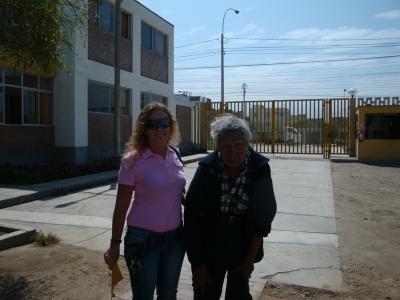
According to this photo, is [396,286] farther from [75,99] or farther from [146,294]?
[75,99]

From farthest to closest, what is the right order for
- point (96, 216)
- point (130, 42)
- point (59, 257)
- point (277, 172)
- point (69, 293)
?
point (130, 42) → point (277, 172) → point (96, 216) → point (59, 257) → point (69, 293)

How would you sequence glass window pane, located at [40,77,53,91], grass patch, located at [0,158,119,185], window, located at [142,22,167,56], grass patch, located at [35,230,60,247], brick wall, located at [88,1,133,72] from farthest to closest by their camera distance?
window, located at [142,22,167,56], brick wall, located at [88,1,133,72], glass window pane, located at [40,77,53,91], grass patch, located at [0,158,119,185], grass patch, located at [35,230,60,247]

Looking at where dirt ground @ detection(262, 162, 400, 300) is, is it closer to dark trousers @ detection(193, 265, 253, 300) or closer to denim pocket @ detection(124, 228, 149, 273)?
dark trousers @ detection(193, 265, 253, 300)

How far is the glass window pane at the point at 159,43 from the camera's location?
2536 centimetres

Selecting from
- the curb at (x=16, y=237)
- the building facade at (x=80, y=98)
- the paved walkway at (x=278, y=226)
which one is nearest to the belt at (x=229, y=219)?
the paved walkway at (x=278, y=226)

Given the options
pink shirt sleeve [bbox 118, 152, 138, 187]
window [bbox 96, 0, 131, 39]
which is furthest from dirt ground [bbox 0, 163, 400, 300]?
window [bbox 96, 0, 131, 39]

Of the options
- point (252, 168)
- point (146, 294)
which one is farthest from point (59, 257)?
point (252, 168)

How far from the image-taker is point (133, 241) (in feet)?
9.93

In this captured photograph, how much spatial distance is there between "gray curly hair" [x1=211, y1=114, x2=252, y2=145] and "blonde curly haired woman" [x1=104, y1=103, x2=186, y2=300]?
35 centimetres

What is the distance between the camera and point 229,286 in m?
3.04

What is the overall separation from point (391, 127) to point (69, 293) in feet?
64.5

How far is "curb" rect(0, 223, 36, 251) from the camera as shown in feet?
20.2

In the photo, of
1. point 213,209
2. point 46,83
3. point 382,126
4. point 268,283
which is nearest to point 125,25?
point 46,83

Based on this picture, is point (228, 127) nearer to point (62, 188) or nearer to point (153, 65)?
point (62, 188)
